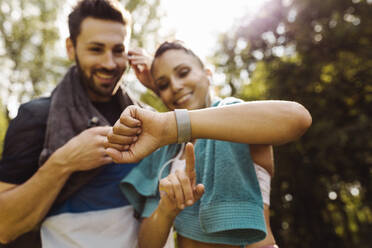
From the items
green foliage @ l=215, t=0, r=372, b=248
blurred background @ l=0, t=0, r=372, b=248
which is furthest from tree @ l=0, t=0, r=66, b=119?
green foliage @ l=215, t=0, r=372, b=248

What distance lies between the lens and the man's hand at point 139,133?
4.34 feet

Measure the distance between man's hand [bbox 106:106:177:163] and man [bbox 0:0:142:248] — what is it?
1.42 ft

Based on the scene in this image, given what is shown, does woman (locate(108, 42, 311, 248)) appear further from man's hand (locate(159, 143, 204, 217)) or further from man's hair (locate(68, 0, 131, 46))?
man's hair (locate(68, 0, 131, 46))

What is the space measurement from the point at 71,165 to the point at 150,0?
10646mm

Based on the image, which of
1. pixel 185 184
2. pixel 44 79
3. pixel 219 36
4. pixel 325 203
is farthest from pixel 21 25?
pixel 185 184

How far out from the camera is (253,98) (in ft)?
19.6

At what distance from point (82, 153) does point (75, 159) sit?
5 cm

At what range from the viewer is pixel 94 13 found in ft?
7.61

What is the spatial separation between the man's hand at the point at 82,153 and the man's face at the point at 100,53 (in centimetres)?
62

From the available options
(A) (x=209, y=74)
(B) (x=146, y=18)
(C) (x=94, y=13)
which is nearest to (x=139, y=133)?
(A) (x=209, y=74)

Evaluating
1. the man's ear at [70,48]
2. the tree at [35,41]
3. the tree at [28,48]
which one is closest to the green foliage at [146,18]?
the tree at [35,41]

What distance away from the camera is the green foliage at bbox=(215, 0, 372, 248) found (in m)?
5.02

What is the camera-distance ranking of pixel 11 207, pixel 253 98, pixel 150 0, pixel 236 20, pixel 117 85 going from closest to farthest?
pixel 11 207 < pixel 117 85 < pixel 253 98 < pixel 236 20 < pixel 150 0

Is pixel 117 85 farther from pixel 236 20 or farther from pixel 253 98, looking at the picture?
pixel 236 20
